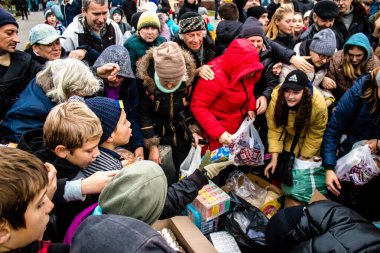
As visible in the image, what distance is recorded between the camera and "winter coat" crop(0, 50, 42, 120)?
2.65m

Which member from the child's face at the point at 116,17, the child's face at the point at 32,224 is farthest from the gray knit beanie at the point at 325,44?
the child's face at the point at 116,17

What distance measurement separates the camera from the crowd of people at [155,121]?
1.34 meters

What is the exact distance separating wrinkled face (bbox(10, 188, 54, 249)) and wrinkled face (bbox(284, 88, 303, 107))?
217 cm

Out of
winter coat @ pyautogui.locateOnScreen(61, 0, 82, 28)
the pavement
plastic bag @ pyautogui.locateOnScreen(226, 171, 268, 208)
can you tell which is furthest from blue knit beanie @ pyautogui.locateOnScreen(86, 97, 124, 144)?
the pavement

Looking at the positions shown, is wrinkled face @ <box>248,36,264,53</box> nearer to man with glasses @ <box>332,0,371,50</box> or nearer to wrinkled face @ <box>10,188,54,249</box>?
man with glasses @ <box>332,0,371,50</box>

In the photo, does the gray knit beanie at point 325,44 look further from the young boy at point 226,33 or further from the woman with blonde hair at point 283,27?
→ the young boy at point 226,33

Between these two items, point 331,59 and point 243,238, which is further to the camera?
point 331,59

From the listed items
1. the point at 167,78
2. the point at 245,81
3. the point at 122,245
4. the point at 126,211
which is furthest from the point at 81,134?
the point at 245,81

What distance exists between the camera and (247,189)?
121 inches

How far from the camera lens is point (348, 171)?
8.85 feet

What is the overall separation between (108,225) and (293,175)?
2.31 metres

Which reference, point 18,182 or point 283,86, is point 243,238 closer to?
point 283,86

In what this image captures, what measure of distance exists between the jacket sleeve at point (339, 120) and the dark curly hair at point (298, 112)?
21 centimetres

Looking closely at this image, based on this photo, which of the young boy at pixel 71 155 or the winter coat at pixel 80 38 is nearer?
the young boy at pixel 71 155
